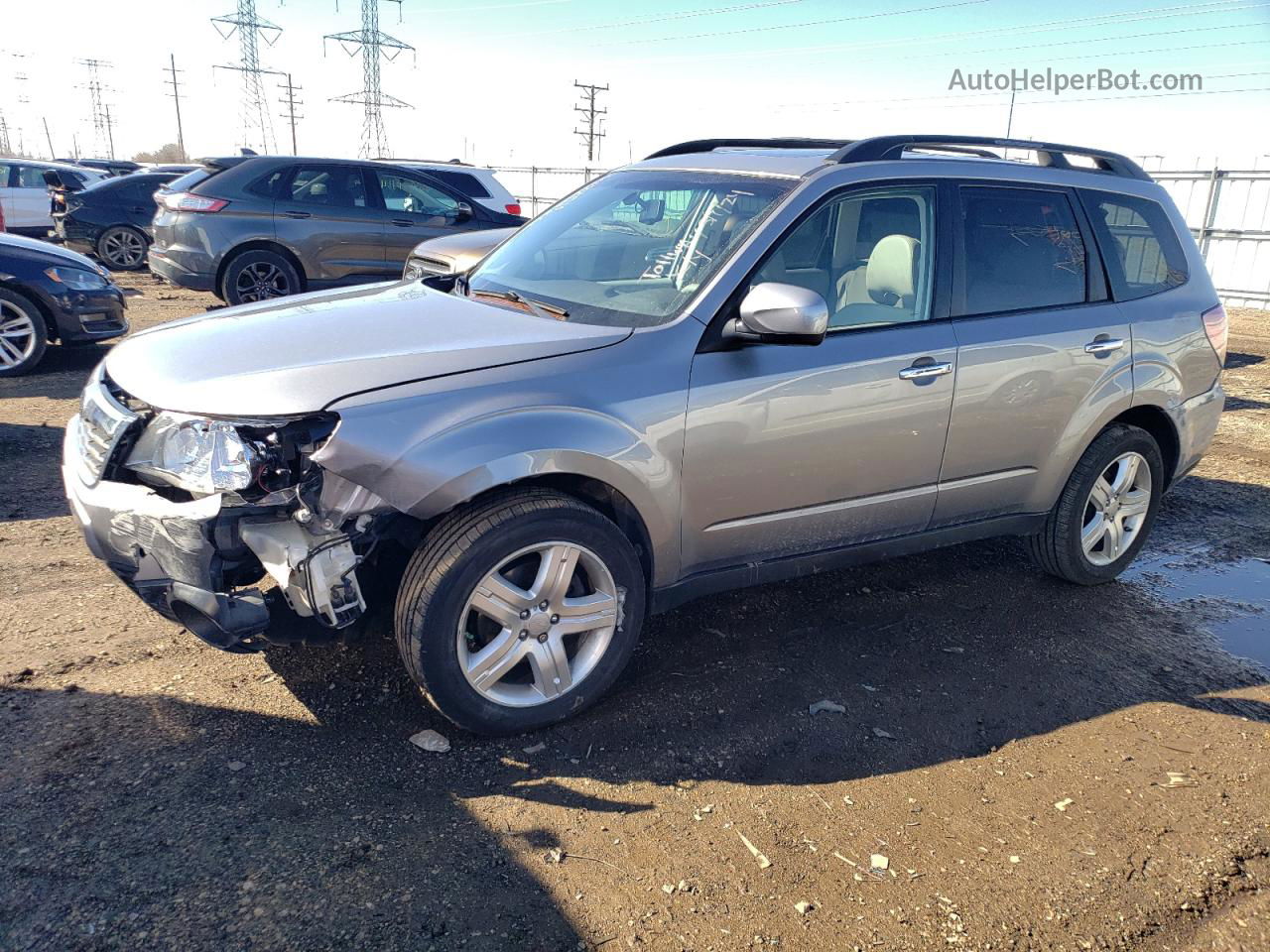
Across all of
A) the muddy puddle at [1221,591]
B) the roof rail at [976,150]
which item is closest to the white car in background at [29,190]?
the roof rail at [976,150]

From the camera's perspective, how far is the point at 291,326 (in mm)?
3400

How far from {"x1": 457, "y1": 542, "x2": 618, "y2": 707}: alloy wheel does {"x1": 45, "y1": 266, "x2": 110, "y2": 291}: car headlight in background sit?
652 cm

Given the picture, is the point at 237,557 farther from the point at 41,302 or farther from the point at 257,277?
the point at 257,277

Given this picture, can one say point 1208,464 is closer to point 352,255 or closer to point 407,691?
point 407,691

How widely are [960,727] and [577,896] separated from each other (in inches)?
64.3

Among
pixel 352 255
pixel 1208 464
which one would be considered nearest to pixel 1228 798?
pixel 1208 464

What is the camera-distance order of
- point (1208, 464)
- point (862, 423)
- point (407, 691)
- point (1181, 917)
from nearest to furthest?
point (1181, 917) < point (407, 691) < point (862, 423) < point (1208, 464)

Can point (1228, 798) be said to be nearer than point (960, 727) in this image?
Yes

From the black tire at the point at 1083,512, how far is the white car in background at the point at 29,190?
1932 cm

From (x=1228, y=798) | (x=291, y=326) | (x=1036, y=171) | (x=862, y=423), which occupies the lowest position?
(x=1228, y=798)

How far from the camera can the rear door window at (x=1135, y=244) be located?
14.5 feet

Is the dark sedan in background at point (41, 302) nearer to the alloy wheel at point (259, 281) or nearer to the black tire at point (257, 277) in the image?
the black tire at point (257, 277)

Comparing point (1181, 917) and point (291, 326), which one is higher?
point (291, 326)

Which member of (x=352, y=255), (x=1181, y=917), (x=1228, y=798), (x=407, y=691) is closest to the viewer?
(x=1181, y=917)
